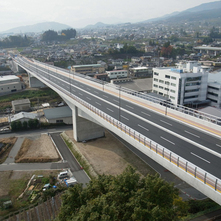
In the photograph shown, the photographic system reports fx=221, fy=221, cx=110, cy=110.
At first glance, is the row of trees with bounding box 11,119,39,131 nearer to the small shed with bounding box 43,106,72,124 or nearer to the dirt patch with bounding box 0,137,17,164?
the small shed with bounding box 43,106,72,124

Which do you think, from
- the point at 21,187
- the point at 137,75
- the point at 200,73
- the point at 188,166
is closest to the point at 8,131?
the point at 21,187

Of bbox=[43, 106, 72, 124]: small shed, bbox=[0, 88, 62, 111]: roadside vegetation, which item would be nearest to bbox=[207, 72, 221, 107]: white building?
bbox=[43, 106, 72, 124]: small shed

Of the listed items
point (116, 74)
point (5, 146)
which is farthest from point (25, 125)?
point (116, 74)

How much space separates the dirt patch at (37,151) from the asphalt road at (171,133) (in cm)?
641

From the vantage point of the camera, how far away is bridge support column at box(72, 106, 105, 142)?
2402 cm

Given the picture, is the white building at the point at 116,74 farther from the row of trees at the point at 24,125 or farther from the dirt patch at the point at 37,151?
the dirt patch at the point at 37,151

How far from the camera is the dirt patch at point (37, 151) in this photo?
2031cm

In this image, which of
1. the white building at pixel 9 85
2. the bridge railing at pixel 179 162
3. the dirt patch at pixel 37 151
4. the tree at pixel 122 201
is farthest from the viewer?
the white building at pixel 9 85

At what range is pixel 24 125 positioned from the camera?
90.9 ft

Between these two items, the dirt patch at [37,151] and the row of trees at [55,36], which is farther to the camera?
the row of trees at [55,36]

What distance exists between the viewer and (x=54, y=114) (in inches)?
1196

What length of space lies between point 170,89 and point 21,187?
23.6 metres

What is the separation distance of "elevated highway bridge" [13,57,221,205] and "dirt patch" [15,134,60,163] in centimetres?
340

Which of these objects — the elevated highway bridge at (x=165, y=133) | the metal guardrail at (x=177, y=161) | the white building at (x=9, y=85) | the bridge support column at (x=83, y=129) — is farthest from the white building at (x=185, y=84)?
the white building at (x=9, y=85)
